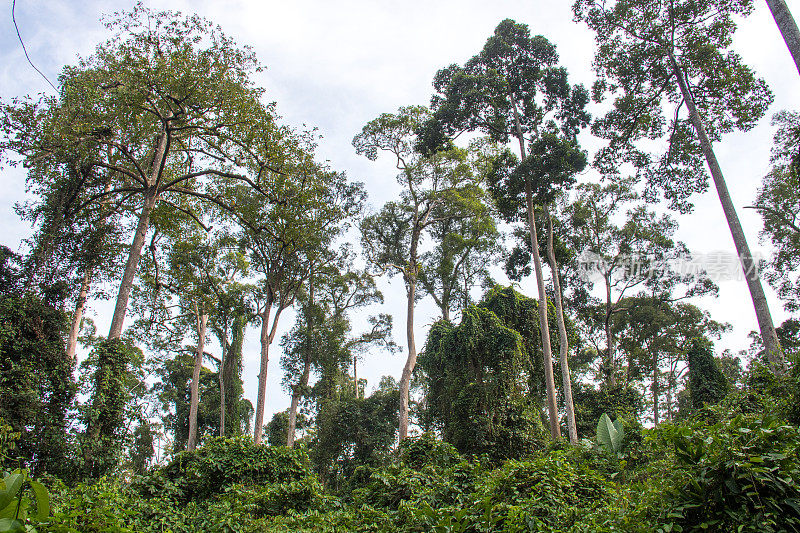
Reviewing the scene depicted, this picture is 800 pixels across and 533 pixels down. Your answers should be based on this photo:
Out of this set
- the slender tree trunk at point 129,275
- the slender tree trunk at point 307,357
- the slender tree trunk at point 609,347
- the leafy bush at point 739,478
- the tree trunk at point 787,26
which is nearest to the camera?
the leafy bush at point 739,478

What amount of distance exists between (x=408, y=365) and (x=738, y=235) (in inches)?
425

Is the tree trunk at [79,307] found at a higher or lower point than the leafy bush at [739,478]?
higher

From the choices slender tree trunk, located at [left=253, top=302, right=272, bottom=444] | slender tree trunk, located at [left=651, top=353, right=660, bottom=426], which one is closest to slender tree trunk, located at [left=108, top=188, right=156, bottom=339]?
slender tree trunk, located at [left=253, top=302, right=272, bottom=444]

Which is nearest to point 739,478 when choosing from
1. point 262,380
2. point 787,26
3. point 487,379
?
point 787,26

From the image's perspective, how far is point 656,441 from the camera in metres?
3.37

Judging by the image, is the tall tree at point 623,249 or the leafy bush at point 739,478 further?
the tall tree at point 623,249

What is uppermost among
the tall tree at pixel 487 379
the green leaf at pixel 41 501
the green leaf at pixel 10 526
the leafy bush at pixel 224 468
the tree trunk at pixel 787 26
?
the tree trunk at pixel 787 26

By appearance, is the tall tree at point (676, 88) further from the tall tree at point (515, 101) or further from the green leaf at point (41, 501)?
the green leaf at point (41, 501)

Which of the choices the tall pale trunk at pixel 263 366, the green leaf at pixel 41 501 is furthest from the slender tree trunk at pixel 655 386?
the green leaf at pixel 41 501

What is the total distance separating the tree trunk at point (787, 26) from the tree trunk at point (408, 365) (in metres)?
12.9

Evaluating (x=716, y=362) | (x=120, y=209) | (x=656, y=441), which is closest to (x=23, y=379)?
(x=120, y=209)

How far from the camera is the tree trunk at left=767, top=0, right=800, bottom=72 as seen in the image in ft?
20.4

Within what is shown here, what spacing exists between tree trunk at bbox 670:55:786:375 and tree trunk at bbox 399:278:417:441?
33.6 feet

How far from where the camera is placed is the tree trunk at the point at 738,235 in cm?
770
